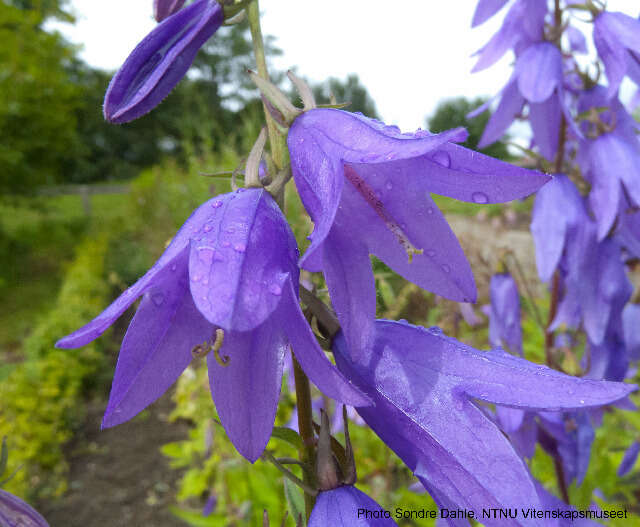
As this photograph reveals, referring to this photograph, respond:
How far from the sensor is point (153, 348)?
51cm

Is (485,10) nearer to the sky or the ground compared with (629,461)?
nearer to the sky

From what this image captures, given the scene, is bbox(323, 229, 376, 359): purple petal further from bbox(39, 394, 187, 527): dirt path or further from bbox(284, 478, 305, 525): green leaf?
bbox(39, 394, 187, 527): dirt path

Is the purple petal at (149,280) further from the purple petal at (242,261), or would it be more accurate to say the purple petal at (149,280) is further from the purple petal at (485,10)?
the purple petal at (485,10)

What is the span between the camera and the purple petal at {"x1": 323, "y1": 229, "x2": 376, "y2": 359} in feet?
1.69

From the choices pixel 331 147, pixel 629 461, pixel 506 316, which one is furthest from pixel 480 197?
pixel 629 461

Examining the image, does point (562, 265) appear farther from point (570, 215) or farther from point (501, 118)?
point (501, 118)

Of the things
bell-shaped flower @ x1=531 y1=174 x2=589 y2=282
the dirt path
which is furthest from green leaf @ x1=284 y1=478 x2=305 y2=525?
the dirt path

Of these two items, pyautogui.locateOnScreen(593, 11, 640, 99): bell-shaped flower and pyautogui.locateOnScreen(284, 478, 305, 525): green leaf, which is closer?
pyautogui.locateOnScreen(284, 478, 305, 525): green leaf

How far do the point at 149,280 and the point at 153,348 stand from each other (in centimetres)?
8

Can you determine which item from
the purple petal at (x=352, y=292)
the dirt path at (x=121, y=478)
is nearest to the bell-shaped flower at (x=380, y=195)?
the purple petal at (x=352, y=292)

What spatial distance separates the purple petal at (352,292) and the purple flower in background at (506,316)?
1064 mm

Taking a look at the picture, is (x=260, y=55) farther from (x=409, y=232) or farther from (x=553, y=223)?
(x=553, y=223)

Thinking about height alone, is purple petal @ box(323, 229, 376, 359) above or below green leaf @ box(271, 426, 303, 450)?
above

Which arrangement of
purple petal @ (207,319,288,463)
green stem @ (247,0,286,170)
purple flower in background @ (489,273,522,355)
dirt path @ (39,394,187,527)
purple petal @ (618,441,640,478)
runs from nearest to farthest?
1. purple petal @ (207,319,288,463)
2. green stem @ (247,0,286,170)
3. purple flower in background @ (489,273,522,355)
4. purple petal @ (618,441,640,478)
5. dirt path @ (39,394,187,527)
